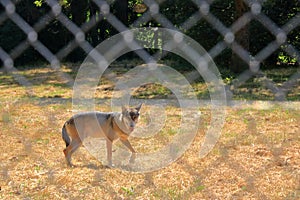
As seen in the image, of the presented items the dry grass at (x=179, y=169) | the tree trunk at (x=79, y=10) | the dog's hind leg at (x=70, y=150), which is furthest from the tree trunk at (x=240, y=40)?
the dog's hind leg at (x=70, y=150)

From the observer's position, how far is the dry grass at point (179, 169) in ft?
8.87

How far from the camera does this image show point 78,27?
899cm

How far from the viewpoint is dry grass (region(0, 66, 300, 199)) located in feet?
8.87

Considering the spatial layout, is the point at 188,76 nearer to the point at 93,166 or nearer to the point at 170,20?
the point at 170,20

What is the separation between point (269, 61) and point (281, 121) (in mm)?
3842

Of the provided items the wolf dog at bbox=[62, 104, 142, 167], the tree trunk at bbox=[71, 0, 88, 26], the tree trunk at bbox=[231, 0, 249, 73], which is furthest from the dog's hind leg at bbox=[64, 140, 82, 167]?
the tree trunk at bbox=[71, 0, 88, 26]

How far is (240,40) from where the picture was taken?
701cm

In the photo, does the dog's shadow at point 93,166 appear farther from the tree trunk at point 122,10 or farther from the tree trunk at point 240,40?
the tree trunk at point 122,10

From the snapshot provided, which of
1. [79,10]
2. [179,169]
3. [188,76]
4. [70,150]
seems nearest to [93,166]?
[70,150]

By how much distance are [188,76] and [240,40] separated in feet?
2.84

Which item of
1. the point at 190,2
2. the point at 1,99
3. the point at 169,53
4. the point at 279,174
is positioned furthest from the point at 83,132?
the point at 169,53

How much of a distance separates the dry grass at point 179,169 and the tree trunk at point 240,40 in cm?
250

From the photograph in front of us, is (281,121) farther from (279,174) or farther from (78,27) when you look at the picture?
(78,27)

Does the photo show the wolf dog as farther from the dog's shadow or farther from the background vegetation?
the background vegetation
